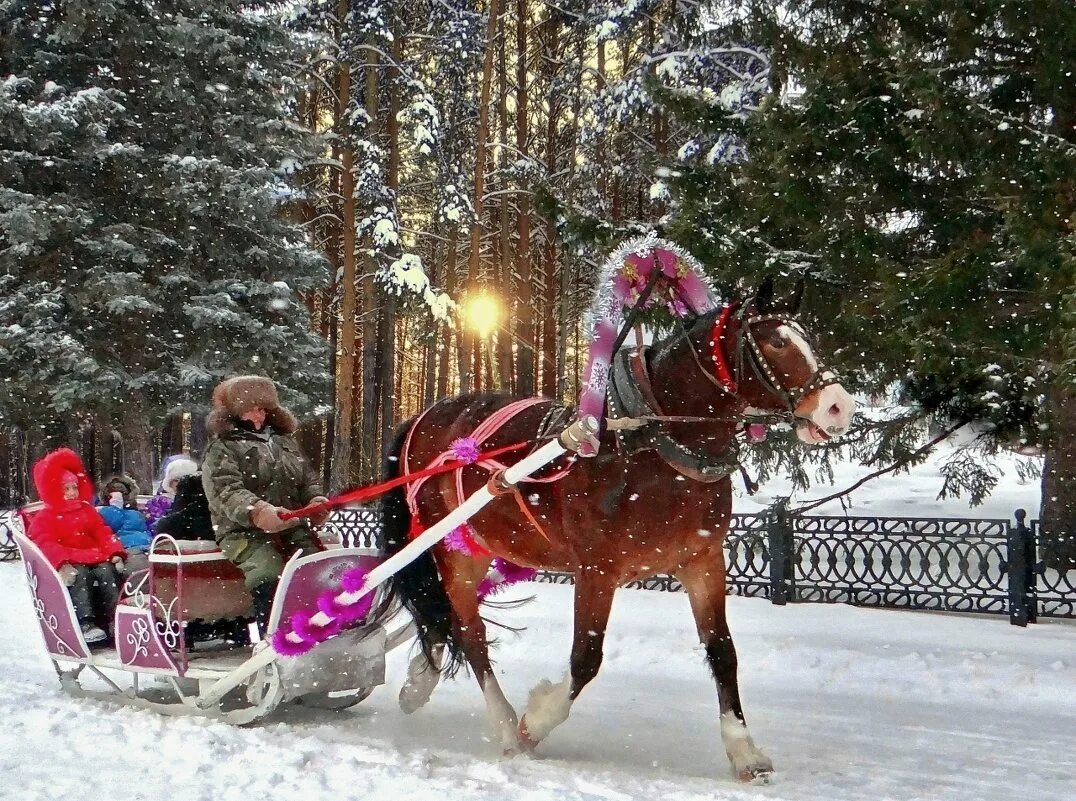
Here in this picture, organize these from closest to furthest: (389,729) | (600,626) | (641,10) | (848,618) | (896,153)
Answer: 1. (600,626)
2. (389,729)
3. (896,153)
4. (848,618)
5. (641,10)

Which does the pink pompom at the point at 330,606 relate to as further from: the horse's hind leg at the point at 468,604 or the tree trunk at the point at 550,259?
the tree trunk at the point at 550,259

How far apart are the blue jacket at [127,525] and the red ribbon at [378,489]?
2.68 m

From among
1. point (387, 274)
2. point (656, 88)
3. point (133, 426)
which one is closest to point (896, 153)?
point (656, 88)

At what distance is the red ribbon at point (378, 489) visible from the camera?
16.9 ft

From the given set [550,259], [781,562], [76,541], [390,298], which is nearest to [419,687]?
[76,541]

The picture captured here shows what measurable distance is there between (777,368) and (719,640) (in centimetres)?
139

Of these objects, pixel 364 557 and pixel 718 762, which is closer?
pixel 718 762

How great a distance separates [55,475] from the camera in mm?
6395

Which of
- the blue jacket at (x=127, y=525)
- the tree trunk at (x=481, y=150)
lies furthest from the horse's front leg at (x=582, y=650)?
the tree trunk at (x=481, y=150)

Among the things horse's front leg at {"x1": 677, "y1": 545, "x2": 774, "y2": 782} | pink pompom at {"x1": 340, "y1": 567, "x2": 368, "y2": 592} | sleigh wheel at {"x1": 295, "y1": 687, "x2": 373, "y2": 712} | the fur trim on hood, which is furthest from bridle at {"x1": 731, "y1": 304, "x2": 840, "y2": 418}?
the fur trim on hood

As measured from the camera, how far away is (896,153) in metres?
7.73

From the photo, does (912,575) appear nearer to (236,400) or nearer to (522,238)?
(236,400)

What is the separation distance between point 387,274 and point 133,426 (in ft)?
15.5

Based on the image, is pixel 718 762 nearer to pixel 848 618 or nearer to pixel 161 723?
pixel 161 723
